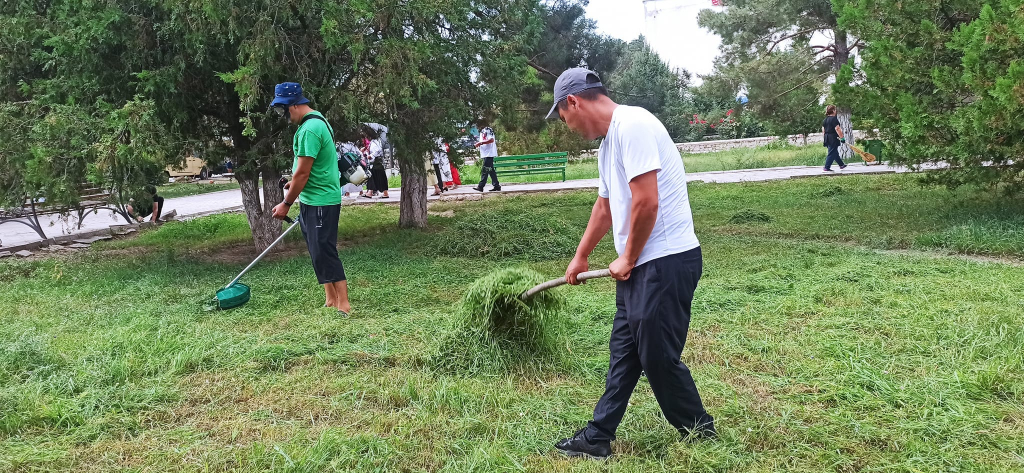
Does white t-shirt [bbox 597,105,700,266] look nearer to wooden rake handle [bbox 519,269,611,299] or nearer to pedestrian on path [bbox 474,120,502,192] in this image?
wooden rake handle [bbox 519,269,611,299]

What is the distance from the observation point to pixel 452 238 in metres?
8.64

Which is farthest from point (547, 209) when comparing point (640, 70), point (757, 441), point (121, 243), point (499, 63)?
point (640, 70)

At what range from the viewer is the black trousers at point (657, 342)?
110 inches

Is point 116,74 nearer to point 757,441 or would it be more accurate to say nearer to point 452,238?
point 452,238

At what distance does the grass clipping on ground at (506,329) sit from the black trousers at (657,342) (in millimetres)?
952

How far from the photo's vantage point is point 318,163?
5.46 m

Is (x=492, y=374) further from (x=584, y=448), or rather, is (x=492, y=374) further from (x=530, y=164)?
(x=530, y=164)

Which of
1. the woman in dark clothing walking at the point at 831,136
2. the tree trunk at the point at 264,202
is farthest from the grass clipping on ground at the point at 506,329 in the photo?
the woman in dark clothing walking at the point at 831,136

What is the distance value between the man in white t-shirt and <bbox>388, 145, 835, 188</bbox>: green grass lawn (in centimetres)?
1630

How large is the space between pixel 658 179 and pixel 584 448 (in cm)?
115

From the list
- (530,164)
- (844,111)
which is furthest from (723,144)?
(530,164)

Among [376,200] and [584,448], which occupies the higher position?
[376,200]

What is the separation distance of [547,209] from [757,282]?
22.4 feet

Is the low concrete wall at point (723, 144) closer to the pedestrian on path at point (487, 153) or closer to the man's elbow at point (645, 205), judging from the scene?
the pedestrian on path at point (487, 153)
